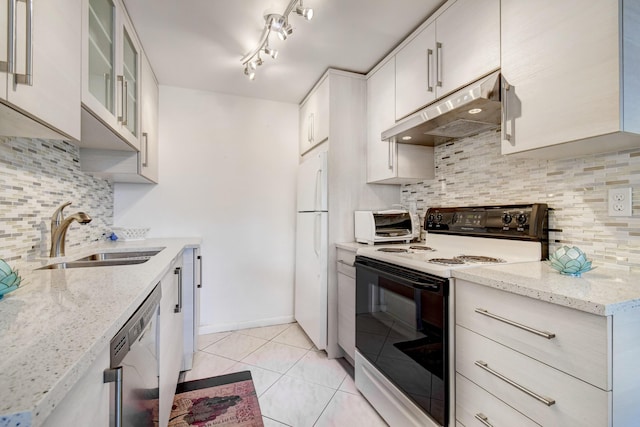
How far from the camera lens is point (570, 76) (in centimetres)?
105

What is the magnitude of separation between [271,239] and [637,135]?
8.51ft

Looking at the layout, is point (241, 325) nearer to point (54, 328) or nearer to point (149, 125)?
point (149, 125)

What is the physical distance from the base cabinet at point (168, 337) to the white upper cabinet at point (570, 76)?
1704 millimetres

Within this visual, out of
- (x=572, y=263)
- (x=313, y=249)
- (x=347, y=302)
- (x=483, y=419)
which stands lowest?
(x=483, y=419)

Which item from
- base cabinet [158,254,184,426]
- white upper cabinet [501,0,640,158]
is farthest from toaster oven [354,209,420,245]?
base cabinet [158,254,184,426]

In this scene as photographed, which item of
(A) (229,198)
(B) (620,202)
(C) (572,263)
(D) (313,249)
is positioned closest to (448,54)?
(B) (620,202)

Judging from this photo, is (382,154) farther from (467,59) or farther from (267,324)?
(267,324)

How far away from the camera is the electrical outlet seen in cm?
112

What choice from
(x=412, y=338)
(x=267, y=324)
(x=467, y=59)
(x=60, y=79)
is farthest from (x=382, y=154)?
(x=267, y=324)

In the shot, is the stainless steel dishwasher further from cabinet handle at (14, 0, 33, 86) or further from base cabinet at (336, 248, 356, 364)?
base cabinet at (336, 248, 356, 364)

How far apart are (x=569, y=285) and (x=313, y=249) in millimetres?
1713

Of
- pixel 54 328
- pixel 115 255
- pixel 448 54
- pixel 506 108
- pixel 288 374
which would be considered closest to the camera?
pixel 54 328

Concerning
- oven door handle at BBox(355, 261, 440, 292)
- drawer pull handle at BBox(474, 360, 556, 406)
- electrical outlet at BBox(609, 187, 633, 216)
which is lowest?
drawer pull handle at BBox(474, 360, 556, 406)

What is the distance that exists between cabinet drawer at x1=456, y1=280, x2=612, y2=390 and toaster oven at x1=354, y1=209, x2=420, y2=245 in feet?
3.13
